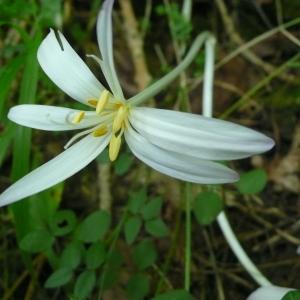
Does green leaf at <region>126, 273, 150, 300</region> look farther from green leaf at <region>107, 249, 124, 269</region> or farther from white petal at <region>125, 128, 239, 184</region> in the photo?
white petal at <region>125, 128, 239, 184</region>

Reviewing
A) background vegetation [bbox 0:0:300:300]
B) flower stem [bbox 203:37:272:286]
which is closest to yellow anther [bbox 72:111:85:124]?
Answer: background vegetation [bbox 0:0:300:300]

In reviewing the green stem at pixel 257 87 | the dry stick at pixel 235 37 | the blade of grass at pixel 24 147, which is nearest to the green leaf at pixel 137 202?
the blade of grass at pixel 24 147

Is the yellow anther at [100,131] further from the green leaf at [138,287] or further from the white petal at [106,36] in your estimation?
the green leaf at [138,287]

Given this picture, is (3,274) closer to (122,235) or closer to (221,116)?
(122,235)

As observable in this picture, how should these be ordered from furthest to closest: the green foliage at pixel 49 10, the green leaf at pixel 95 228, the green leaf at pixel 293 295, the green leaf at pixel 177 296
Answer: the green foliage at pixel 49 10
the green leaf at pixel 95 228
the green leaf at pixel 177 296
the green leaf at pixel 293 295

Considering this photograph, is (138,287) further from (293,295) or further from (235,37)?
(235,37)

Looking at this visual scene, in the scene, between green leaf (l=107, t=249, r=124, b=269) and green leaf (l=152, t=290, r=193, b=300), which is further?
green leaf (l=107, t=249, r=124, b=269)

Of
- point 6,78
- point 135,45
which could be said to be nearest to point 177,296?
point 6,78

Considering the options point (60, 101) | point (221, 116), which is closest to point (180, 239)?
point (221, 116)
